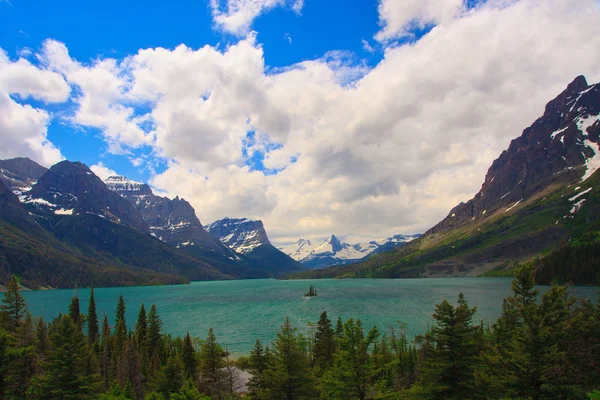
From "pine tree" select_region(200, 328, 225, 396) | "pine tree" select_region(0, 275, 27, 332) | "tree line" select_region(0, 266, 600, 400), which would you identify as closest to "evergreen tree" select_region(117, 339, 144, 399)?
"pine tree" select_region(200, 328, 225, 396)

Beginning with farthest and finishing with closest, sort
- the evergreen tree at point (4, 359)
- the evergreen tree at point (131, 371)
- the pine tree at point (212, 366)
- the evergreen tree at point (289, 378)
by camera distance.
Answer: the evergreen tree at point (131, 371) < the pine tree at point (212, 366) < the evergreen tree at point (289, 378) < the evergreen tree at point (4, 359)

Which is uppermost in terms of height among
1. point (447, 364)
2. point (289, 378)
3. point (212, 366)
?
point (447, 364)

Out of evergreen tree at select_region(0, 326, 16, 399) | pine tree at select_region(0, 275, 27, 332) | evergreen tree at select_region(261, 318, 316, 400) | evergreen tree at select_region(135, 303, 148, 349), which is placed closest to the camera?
evergreen tree at select_region(0, 326, 16, 399)

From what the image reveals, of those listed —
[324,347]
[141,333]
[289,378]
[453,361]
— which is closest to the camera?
[453,361]

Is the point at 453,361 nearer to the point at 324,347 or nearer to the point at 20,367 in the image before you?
the point at 20,367

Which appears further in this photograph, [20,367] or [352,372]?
[20,367]

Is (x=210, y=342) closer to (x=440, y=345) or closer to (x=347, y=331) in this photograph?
(x=347, y=331)

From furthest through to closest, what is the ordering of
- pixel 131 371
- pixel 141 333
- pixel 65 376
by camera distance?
pixel 141 333, pixel 131 371, pixel 65 376

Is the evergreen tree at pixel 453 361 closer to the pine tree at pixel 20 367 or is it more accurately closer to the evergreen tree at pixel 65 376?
the evergreen tree at pixel 65 376

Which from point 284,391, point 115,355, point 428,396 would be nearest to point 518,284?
point 428,396

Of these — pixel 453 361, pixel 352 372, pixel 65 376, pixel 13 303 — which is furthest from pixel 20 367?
pixel 453 361

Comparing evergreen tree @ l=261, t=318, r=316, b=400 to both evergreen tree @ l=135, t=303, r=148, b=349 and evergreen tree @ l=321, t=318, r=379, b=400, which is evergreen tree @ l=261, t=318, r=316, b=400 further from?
evergreen tree @ l=135, t=303, r=148, b=349

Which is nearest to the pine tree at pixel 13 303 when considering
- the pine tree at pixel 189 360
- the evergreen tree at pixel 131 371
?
the evergreen tree at pixel 131 371

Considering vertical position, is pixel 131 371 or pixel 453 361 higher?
pixel 453 361
